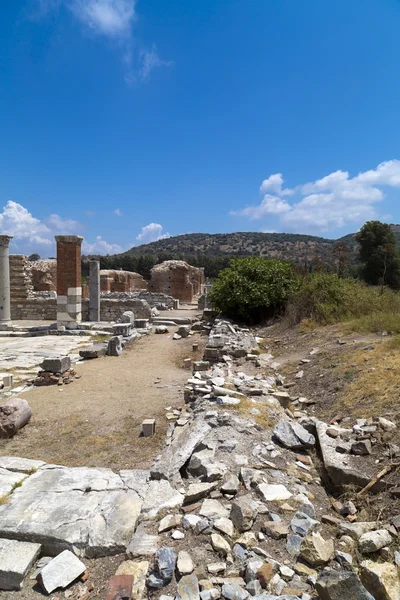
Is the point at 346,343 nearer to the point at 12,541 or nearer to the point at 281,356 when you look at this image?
the point at 281,356

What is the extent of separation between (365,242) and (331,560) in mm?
31780

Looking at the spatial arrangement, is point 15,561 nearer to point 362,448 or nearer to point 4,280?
point 362,448

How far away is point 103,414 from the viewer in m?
5.93

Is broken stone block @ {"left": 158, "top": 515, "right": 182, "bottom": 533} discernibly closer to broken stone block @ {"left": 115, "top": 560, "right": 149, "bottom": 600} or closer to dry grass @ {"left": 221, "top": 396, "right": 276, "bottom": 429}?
broken stone block @ {"left": 115, "top": 560, "right": 149, "bottom": 600}

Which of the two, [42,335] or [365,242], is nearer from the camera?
[42,335]

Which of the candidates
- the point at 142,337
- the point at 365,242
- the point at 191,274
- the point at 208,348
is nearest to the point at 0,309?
the point at 142,337

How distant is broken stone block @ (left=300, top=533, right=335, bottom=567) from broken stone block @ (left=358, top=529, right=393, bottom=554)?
7.4 inches

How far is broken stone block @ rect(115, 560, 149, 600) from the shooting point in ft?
6.82

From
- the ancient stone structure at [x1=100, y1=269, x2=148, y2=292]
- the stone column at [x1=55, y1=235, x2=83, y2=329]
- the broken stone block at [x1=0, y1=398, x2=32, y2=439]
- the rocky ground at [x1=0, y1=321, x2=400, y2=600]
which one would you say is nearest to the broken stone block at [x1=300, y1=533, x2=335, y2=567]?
the rocky ground at [x1=0, y1=321, x2=400, y2=600]

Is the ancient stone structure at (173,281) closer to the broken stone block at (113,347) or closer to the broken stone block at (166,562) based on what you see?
the broken stone block at (113,347)

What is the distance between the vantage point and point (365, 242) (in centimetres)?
3044

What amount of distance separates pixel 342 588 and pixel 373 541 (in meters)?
0.56

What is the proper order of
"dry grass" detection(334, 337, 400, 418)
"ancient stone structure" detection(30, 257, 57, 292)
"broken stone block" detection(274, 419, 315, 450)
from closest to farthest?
"broken stone block" detection(274, 419, 315, 450) → "dry grass" detection(334, 337, 400, 418) → "ancient stone structure" detection(30, 257, 57, 292)

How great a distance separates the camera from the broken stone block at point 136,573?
2.08 metres
